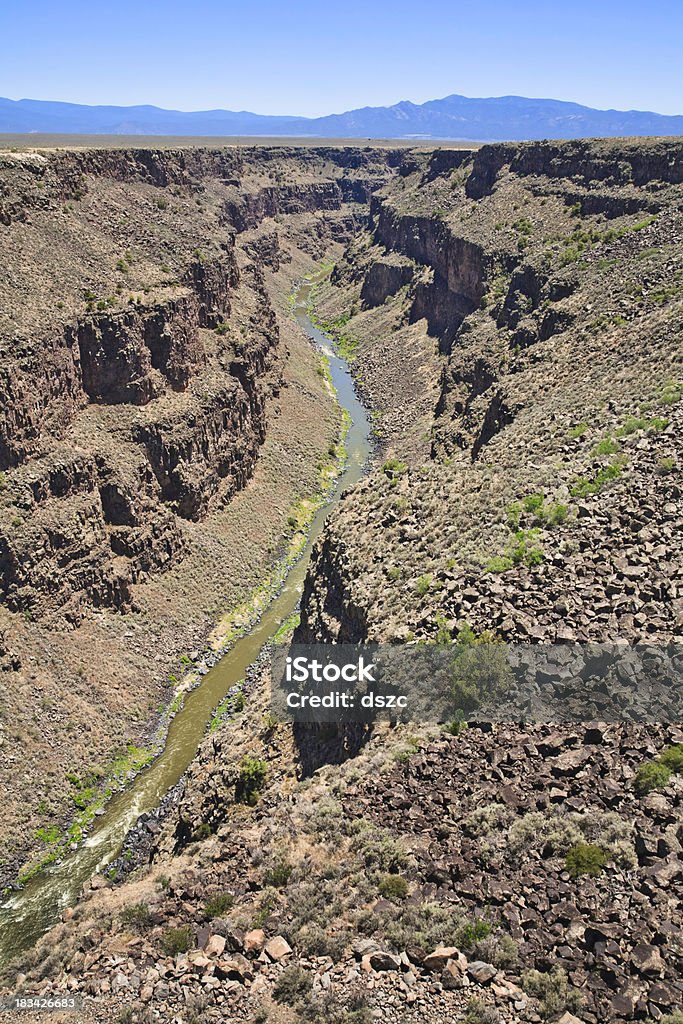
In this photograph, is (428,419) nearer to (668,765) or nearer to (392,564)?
(392,564)

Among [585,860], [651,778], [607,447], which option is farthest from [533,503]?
[585,860]

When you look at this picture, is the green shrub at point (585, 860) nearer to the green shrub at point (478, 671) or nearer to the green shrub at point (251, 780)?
the green shrub at point (478, 671)

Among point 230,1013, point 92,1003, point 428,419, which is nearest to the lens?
point 230,1013

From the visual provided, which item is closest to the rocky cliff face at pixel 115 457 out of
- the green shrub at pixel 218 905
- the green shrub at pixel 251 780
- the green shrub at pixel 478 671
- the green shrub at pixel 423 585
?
the green shrub at pixel 251 780

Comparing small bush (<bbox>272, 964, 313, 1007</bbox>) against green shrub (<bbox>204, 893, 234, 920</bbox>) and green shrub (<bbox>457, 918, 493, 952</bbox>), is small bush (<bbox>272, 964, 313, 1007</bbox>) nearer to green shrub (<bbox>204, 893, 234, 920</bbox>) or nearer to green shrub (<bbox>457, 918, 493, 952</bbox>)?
green shrub (<bbox>457, 918, 493, 952</bbox>)

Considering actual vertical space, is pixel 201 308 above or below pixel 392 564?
above

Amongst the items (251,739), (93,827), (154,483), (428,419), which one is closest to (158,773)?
(93,827)
